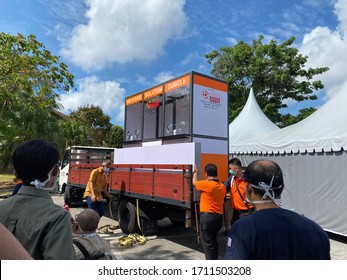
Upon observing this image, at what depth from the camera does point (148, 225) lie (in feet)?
23.3

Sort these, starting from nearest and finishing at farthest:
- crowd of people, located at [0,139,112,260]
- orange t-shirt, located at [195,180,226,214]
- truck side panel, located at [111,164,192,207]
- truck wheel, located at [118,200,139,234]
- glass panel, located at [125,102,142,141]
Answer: crowd of people, located at [0,139,112,260] → orange t-shirt, located at [195,180,226,214] → truck side panel, located at [111,164,192,207] → truck wheel, located at [118,200,139,234] → glass panel, located at [125,102,142,141]

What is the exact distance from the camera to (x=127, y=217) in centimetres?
764

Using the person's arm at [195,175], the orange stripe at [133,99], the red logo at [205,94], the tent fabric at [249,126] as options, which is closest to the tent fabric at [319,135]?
the tent fabric at [249,126]

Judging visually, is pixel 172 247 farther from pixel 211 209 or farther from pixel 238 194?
pixel 238 194

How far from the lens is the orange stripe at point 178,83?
6.51 metres

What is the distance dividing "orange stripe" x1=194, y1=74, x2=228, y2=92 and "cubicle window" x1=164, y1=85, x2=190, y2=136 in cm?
25

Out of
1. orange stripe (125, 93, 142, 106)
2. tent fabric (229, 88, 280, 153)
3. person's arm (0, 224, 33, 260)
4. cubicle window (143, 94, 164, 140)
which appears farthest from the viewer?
tent fabric (229, 88, 280, 153)

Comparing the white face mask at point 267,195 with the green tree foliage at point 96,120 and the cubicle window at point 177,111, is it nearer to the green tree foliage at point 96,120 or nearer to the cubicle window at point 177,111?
the cubicle window at point 177,111

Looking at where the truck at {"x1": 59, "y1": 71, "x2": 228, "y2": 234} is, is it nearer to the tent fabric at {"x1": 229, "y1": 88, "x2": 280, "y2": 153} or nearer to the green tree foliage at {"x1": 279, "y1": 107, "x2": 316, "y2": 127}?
the tent fabric at {"x1": 229, "y1": 88, "x2": 280, "y2": 153}

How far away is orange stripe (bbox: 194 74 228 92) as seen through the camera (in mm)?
6459

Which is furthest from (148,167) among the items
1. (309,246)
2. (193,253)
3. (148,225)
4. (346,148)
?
(309,246)

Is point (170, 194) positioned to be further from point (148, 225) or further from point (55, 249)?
point (55, 249)

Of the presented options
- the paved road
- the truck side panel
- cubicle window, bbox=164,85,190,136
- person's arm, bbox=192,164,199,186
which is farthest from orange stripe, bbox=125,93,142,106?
person's arm, bbox=192,164,199,186

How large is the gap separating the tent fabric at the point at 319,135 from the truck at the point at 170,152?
2.65 meters
